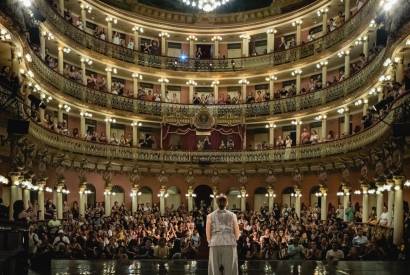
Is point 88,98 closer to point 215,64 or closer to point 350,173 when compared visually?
point 215,64

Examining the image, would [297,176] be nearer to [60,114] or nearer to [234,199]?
[234,199]

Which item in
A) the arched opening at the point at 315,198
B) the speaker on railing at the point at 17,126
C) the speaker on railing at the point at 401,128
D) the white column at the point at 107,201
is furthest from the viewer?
the arched opening at the point at 315,198

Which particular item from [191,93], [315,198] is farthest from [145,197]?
[315,198]

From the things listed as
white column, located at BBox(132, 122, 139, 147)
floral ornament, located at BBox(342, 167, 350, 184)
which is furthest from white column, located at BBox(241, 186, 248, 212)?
floral ornament, located at BBox(342, 167, 350, 184)

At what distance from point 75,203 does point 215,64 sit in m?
18.9

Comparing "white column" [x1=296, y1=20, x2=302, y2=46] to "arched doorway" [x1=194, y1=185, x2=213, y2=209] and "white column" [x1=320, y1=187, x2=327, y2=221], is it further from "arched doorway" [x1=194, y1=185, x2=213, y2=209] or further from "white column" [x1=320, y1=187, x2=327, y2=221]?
"arched doorway" [x1=194, y1=185, x2=213, y2=209]

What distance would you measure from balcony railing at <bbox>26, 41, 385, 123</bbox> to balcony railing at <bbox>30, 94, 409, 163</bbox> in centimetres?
349

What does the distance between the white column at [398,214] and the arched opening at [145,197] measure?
25623 mm

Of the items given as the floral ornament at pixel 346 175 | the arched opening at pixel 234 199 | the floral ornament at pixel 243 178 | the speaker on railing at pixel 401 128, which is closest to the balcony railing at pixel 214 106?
the floral ornament at pixel 243 178

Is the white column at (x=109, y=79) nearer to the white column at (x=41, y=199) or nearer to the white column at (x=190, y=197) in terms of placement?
the white column at (x=190, y=197)

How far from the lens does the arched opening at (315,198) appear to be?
42037 mm

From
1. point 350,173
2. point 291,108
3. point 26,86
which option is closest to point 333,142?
point 350,173

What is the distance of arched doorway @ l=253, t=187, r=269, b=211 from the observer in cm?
4590

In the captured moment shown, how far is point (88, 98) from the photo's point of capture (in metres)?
40.8
